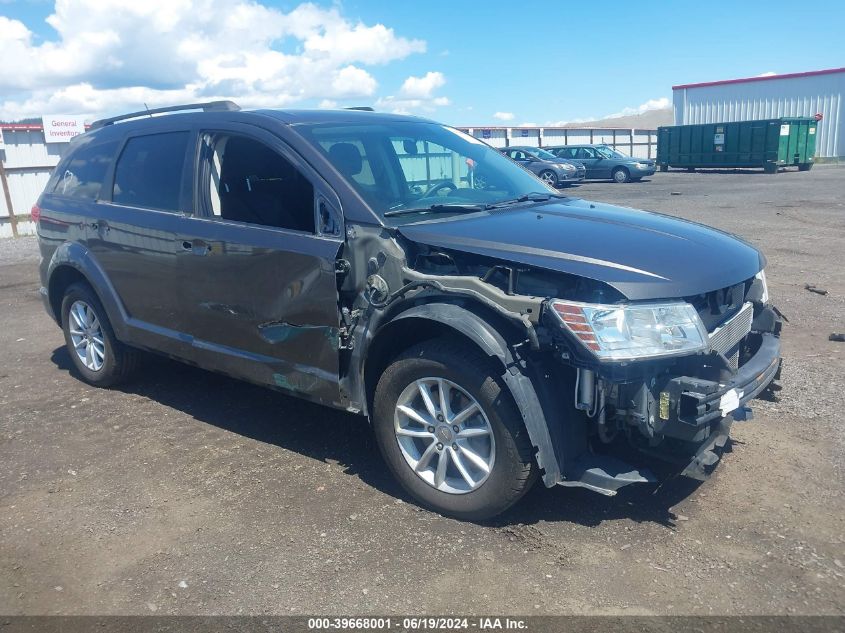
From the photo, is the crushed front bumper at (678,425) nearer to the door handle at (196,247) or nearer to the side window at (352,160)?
the side window at (352,160)

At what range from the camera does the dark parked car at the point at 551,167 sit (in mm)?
27094

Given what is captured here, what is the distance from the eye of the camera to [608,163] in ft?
97.6

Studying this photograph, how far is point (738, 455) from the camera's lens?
14.2 ft

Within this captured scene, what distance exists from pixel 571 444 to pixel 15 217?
18.1 meters

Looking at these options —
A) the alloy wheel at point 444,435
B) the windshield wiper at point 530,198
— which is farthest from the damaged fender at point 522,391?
the windshield wiper at point 530,198

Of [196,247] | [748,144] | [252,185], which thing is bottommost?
[748,144]

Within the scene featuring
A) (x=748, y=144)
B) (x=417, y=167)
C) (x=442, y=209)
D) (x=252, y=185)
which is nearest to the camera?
(x=442, y=209)

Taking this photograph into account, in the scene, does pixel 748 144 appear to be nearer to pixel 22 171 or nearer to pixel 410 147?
pixel 22 171

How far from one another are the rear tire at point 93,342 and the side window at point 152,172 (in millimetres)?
893

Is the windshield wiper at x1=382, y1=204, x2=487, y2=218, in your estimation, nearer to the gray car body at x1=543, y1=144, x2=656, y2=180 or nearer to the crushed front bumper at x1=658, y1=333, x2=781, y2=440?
the crushed front bumper at x1=658, y1=333, x2=781, y2=440

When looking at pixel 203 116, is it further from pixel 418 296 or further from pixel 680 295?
pixel 680 295

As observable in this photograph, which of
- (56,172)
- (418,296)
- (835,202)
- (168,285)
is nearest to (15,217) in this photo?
(56,172)

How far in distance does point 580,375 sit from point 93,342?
4.16 m

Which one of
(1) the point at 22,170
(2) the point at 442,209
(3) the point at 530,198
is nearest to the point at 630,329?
(2) the point at 442,209
